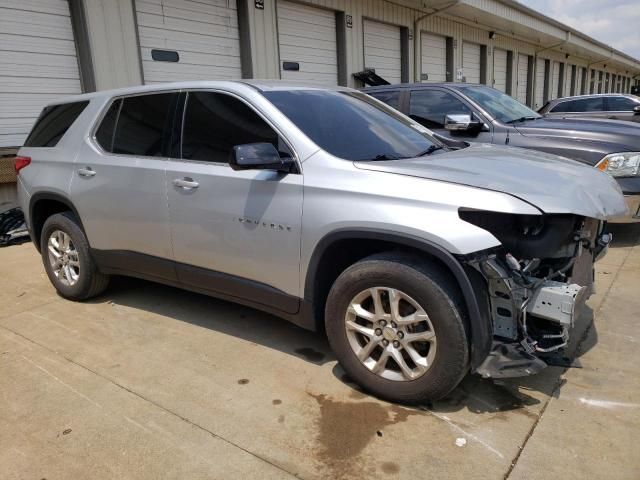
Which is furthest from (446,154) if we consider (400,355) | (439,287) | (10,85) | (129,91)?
(10,85)

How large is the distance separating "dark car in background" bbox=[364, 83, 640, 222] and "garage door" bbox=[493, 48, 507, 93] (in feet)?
52.1

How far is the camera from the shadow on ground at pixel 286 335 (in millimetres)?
2851

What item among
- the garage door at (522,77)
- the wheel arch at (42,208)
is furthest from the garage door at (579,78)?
the wheel arch at (42,208)

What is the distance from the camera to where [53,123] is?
462 centimetres

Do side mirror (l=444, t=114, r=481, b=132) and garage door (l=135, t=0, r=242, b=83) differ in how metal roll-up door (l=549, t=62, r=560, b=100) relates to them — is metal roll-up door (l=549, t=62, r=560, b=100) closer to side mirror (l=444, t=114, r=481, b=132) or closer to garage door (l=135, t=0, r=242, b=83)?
garage door (l=135, t=0, r=242, b=83)

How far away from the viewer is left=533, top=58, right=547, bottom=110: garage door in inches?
1004

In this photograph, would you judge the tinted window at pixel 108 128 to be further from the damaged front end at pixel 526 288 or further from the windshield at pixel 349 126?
the damaged front end at pixel 526 288

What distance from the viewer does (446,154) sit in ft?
11.1

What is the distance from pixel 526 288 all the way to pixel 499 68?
21.4 metres

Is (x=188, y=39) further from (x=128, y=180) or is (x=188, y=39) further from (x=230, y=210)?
(x=230, y=210)

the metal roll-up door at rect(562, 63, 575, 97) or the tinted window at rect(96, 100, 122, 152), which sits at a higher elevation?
the metal roll-up door at rect(562, 63, 575, 97)

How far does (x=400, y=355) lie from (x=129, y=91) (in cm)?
291

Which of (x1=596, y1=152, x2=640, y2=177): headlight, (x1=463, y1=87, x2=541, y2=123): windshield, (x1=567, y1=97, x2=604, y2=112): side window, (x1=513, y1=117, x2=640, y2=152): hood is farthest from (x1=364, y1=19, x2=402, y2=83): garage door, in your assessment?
(x1=596, y1=152, x2=640, y2=177): headlight

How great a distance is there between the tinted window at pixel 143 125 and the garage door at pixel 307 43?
7266 mm
